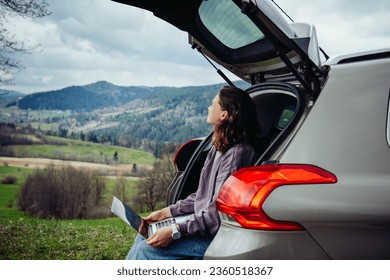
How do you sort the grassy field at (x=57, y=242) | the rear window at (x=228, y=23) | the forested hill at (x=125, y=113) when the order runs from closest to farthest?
the rear window at (x=228, y=23)
the grassy field at (x=57, y=242)
the forested hill at (x=125, y=113)

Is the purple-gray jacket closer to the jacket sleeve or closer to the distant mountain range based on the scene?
the jacket sleeve

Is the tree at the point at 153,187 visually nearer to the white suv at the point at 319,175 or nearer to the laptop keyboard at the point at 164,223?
the laptop keyboard at the point at 164,223

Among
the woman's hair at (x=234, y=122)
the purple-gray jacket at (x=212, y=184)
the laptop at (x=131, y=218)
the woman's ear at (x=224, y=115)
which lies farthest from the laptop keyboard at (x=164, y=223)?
the woman's ear at (x=224, y=115)

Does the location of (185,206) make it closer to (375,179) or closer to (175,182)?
(175,182)

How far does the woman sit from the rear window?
30cm

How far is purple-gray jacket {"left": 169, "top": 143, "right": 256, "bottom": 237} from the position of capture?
193 cm

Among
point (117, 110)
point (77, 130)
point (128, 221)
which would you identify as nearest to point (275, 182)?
point (128, 221)

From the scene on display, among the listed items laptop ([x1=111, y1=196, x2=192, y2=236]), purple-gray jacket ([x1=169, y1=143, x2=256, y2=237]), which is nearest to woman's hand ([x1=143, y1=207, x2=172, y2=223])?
laptop ([x1=111, y1=196, x2=192, y2=236])

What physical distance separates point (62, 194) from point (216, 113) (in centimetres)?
4073

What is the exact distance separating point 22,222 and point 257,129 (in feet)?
25.0

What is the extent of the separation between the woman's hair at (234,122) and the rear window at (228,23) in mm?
303

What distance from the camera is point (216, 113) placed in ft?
7.16

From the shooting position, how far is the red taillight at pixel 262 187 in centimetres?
151
